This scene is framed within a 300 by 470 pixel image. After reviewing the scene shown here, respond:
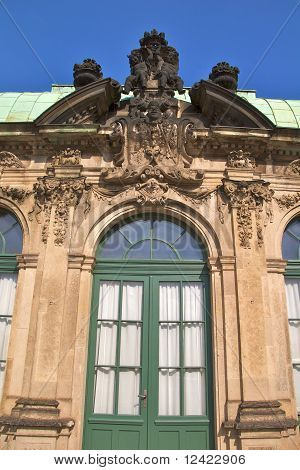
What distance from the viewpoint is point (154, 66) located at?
8133 millimetres

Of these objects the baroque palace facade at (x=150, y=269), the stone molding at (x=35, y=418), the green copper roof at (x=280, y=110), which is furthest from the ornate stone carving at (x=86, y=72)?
the stone molding at (x=35, y=418)

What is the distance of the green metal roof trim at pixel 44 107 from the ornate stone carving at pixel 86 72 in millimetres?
706

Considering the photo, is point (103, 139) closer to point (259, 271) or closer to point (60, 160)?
point (60, 160)

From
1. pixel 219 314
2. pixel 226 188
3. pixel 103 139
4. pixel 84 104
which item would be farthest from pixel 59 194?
pixel 219 314

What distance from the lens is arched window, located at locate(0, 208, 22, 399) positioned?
21.7 ft

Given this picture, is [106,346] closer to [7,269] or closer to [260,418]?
[7,269]

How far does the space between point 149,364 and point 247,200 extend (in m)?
3.15

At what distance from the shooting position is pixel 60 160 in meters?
7.30

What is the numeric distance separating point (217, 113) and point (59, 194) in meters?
3.24

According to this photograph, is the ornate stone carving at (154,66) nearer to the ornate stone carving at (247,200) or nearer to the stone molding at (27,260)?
the ornate stone carving at (247,200)

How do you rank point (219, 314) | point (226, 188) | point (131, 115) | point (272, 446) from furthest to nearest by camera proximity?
point (131, 115) → point (226, 188) → point (219, 314) → point (272, 446)

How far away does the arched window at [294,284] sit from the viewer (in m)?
6.54

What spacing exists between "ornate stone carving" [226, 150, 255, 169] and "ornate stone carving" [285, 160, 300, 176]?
711 millimetres

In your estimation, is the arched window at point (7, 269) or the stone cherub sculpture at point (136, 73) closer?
the arched window at point (7, 269)
